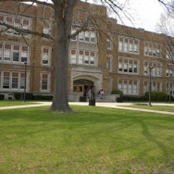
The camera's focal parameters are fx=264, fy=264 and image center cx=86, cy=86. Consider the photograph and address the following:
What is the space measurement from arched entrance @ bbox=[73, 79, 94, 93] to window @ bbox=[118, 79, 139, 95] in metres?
6.58

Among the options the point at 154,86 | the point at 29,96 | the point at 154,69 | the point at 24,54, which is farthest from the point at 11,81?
the point at 154,86

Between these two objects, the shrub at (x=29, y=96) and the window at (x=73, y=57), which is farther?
the window at (x=73, y=57)

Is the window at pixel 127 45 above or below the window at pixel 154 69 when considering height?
above

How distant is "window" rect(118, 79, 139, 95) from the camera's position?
4272 cm

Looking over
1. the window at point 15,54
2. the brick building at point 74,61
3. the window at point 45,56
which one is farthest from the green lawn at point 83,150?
the window at point 45,56

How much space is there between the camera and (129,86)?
143 feet

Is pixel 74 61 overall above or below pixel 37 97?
above

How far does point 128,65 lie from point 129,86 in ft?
11.4

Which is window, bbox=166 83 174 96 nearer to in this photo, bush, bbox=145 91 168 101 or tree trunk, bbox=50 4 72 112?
bush, bbox=145 91 168 101

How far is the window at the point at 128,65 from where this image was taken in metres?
42.8

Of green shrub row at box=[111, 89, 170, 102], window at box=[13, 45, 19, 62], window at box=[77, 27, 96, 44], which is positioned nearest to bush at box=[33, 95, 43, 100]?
window at box=[13, 45, 19, 62]

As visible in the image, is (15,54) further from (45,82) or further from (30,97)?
(30,97)

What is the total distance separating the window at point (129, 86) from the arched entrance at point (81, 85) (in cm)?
658

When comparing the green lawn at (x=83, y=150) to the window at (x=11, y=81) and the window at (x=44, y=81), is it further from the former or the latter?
the window at (x=44, y=81)
